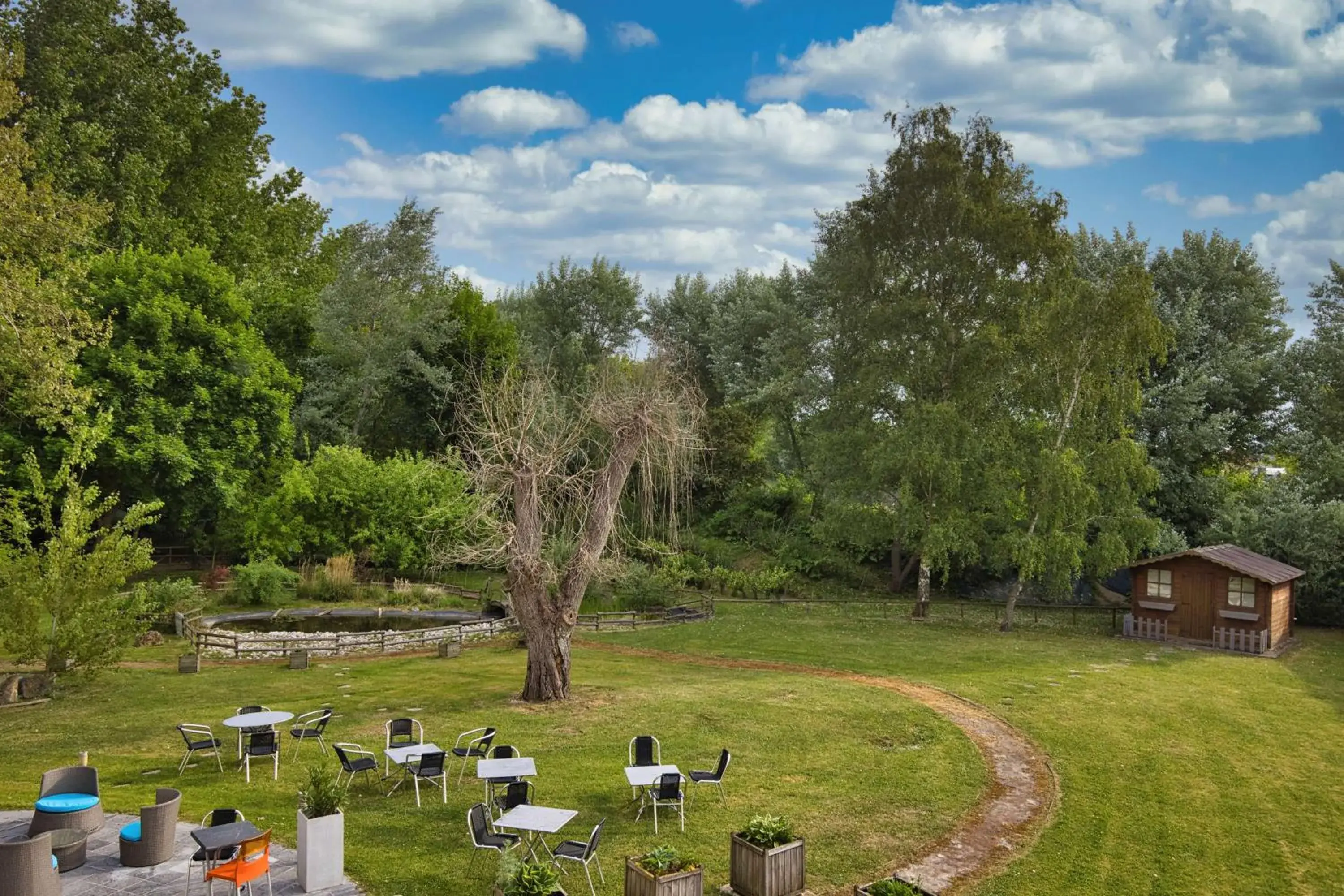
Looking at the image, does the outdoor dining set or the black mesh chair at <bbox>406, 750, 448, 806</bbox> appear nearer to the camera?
the outdoor dining set

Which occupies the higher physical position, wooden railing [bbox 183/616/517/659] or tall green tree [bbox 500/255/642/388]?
tall green tree [bbox 500/255/642/388]

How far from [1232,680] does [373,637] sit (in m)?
23.2

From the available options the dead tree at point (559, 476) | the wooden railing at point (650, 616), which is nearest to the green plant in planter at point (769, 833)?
the dead tree at point (559, 476)

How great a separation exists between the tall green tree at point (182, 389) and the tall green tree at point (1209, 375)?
125ft

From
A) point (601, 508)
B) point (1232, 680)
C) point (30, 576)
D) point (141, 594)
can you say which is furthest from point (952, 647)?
point (30, 576)

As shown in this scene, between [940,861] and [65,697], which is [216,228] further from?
[940,861]

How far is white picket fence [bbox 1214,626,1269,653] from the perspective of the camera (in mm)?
26250

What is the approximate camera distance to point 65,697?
18.6 m

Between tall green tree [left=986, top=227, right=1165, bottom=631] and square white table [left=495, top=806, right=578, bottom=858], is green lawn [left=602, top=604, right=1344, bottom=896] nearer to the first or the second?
tall green tree [left=986, top=227, right=1165, bottom=631]

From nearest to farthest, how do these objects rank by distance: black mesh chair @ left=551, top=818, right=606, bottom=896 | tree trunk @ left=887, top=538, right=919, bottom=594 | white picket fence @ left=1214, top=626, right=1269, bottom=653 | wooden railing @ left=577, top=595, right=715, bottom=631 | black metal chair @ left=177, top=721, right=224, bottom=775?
black mesh chair @ left=551, top=818, right=606, bottom=896, black metal chair @ left=177, top=721, right=224, bottom=775, white picket fence @ left=1214, top=626, right=1269, bottom=653, wooden railing @ left=577, top=595, right=715, bottom=631, tree trunk @ left=887, top=538, right=919, bottom=594

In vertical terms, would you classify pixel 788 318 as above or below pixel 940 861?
above

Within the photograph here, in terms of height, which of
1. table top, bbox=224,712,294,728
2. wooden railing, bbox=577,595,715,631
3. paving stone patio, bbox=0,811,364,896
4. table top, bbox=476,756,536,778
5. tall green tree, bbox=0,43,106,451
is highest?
tall green tree, bbox=0,43,106,451

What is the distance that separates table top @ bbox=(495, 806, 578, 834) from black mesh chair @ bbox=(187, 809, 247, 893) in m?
2.82

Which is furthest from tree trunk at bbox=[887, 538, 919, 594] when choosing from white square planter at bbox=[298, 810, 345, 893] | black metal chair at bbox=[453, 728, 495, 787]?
white square planter at bbox=[298, 810, 345, 893]
